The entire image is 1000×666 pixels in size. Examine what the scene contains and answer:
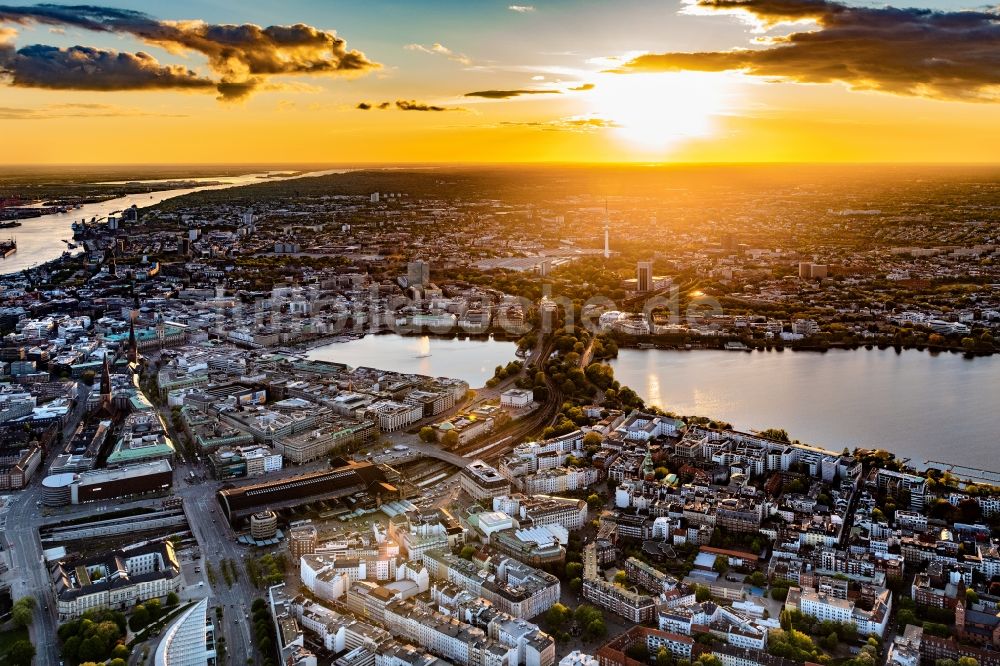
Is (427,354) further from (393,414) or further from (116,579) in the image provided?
(116,579)

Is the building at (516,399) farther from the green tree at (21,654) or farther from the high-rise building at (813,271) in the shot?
the high-rise building at (813,271)

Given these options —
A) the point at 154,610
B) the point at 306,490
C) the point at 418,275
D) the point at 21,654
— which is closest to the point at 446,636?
the point at 154,610

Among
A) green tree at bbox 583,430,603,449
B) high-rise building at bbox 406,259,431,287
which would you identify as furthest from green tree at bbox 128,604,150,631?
high-rise building at bbox 406,259,431,287

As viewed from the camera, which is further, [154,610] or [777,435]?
[777,435]

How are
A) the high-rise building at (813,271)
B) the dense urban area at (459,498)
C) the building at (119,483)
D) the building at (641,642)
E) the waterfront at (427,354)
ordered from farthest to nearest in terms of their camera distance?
the high-rise building at (813,271) < the waterfront at (427,354) < the building at (119,483) < the dense urban area at (459,498) < the building at (641,642)

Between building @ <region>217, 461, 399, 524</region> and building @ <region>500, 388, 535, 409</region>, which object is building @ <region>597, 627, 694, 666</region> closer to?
building @ <region>217, 461, 399, 524</region>

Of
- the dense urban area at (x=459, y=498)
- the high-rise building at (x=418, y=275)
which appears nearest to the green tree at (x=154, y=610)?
the dense urban area at (x=459, y=498)
